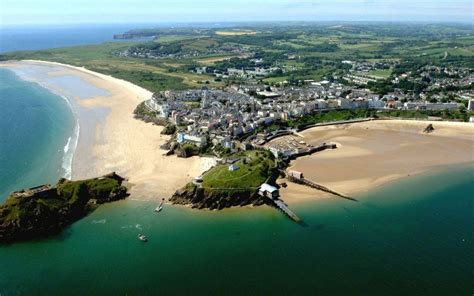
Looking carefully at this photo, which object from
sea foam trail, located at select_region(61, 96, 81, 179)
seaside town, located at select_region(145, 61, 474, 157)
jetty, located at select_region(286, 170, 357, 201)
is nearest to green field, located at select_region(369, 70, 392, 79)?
seaside town, located at select_region(145, 61, 474, 157)

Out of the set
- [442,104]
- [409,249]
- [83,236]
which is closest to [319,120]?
[442,104]

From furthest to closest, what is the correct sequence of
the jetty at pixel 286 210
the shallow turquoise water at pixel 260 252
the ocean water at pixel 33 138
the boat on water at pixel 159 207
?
the ocean water at pixel 33 138 → the boat on water at pixel 159 207 → the jetty at pixel 286 210 → the shallow turquoise water at pixel 260 252

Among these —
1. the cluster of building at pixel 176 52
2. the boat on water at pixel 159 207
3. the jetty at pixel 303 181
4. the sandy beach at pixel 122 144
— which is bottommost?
the jetty at pixel 303 181

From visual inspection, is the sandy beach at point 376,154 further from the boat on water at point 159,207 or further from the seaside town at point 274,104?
the boat on water at point 159,207

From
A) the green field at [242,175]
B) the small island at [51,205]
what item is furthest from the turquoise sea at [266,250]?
the green field at [242,175]

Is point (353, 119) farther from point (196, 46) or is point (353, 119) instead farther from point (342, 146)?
point (196, 46)

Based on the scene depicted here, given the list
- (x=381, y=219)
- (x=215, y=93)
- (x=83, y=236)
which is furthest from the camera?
(x=215, y=93)

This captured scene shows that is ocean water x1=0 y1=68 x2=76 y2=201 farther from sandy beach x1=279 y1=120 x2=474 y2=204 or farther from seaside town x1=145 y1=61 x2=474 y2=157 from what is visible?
sandy beach x1=279 y1=120 x2=474 y2=204
